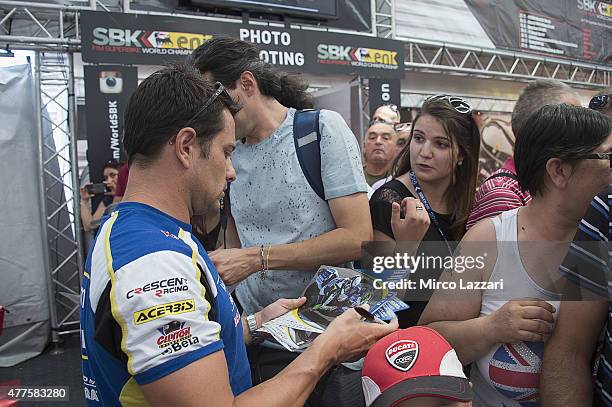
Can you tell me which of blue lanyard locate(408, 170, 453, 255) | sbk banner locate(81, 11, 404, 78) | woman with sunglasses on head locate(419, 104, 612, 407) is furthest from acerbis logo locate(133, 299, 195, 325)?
sbk banner locate(81, 11, 404, 78)

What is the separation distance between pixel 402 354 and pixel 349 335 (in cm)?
14

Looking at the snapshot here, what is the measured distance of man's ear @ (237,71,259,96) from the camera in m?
1.56

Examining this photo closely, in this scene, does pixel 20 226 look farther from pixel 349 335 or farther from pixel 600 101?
pixel 600 101

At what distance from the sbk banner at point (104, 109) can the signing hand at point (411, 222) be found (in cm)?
383

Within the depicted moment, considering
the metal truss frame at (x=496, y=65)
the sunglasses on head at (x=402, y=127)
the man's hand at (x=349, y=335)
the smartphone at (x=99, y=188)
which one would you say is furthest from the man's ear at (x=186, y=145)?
the metal truss frame at (x=496, y=65)

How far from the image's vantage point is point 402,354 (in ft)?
3.62

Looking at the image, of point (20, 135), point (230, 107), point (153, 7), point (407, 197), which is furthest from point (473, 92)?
point (230, 107)

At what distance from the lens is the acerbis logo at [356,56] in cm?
588

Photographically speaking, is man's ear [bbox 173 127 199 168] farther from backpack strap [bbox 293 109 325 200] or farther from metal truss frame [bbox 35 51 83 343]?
metal truss frame [bbox 35 51 83 343]

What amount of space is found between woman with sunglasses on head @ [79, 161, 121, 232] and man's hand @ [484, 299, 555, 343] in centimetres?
402

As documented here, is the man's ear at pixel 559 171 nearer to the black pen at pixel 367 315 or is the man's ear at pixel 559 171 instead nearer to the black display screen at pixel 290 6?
the black pen at pixel 367 315

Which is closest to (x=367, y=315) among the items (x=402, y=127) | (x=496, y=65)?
(x=402, y=127)

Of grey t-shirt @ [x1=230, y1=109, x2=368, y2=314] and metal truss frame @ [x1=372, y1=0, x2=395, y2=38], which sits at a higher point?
metal truss frame @ [x1=372, y1=0, x2=395, y2=38]

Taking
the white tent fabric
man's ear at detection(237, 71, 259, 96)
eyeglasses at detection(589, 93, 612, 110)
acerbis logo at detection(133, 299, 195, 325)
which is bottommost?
the white tent fabric
